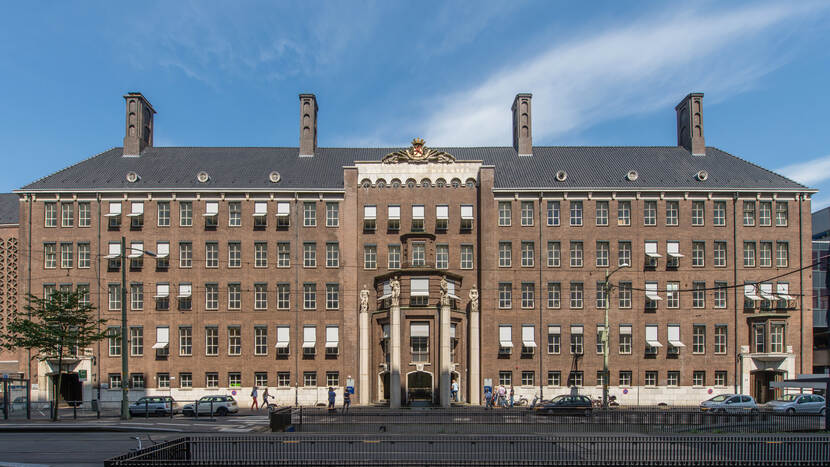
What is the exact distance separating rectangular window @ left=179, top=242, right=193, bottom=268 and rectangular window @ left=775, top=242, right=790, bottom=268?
44.5m

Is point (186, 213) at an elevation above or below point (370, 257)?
above

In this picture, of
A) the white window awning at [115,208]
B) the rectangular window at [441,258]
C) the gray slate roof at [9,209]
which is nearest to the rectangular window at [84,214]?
the white window awning at [115,208]

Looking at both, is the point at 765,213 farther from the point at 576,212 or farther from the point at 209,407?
the point at 209,407

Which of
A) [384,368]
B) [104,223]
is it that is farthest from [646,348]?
[104,223]

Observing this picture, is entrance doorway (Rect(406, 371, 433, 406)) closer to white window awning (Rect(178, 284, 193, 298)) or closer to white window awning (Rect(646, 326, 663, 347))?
white window awning (Rect(646, 326, 663, 347))

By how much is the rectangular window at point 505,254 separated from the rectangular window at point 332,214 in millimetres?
12604

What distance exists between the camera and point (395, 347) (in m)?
51.4

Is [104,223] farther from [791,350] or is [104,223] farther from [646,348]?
[791,350]

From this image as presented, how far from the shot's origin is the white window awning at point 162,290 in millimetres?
54812

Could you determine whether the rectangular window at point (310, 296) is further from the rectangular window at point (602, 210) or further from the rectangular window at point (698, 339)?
the rectangular window at point (698, 339)

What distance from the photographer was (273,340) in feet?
180

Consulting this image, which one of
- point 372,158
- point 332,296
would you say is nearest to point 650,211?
point 372,158

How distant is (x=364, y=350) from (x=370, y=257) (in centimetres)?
708

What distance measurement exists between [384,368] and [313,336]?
19.7 ft
